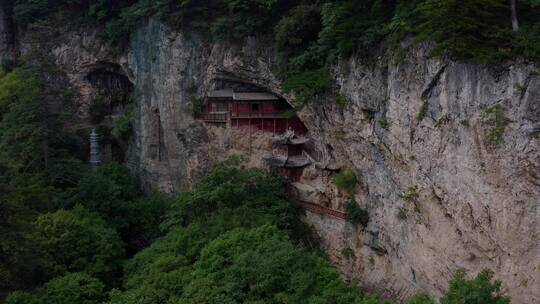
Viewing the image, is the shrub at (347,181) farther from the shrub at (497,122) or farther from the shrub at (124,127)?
the shrub at (124,127)

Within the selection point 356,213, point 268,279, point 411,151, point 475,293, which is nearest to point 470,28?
point 411,151

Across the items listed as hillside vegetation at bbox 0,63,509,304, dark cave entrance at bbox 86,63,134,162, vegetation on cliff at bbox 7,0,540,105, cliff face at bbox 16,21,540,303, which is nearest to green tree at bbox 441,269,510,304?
hillside vegetation at bbox 0,63,509,304

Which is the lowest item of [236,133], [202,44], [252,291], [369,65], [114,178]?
[252,291]

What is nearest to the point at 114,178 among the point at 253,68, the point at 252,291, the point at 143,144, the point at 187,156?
the point at 143,144

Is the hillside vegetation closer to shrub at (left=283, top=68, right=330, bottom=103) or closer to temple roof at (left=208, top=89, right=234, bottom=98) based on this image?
temple roof at (left=208, top=89, right=234, bottom=98)

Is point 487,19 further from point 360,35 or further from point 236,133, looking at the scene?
point 236,133

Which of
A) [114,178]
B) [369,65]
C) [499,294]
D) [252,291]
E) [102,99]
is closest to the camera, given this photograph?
[499,294]

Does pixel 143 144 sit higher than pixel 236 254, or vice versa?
pixel 143 144
